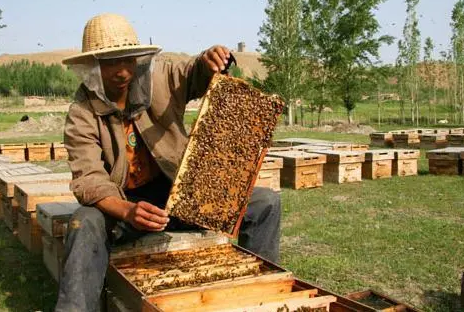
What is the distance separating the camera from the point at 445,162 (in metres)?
11.2

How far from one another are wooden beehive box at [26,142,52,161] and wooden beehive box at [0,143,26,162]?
0.13m

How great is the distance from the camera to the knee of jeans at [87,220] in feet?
10.1

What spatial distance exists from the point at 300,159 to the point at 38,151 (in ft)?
26.7

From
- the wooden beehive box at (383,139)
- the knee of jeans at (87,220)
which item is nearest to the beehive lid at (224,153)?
the knee of jeans at (87,220)

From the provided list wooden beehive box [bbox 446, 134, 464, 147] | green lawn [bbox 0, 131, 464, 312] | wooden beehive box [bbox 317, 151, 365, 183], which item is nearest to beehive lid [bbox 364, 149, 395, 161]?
wooden beehive box [bbox 317, 151, 365, 183]

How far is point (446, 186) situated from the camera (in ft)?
32.0

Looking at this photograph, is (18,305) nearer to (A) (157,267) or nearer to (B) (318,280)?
(A) (157,267)

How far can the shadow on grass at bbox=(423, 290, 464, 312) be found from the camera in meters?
3.98

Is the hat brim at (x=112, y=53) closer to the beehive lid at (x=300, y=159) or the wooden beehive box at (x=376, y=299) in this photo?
the wooden beehive box at (x=376, y=299)

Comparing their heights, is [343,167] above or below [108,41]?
below

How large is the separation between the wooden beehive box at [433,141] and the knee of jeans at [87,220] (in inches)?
587

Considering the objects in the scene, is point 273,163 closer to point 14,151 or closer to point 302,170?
point 302,170

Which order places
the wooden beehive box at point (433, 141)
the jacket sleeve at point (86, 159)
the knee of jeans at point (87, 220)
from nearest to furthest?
the knee of jeans at point (87, 220), the jacket sleeve at point (86, 159), the wooden beehive box at point (433, 141)

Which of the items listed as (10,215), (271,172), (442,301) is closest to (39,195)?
(10,215)
